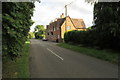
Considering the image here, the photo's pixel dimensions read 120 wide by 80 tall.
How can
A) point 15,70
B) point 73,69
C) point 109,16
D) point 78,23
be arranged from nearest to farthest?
point 15,70
point 73,69
point 109,16
point 78,23

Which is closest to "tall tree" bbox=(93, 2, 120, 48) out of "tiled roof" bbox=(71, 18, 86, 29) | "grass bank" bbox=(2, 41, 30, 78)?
"grass bank" bbox=(2, 41, 30, 78)

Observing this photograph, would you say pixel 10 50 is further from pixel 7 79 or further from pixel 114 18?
pixel 114 18

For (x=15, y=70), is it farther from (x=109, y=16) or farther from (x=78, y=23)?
(x=78, y=23)

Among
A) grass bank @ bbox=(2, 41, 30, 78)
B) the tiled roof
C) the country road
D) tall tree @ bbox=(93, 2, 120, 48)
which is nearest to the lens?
grass bank @ bbox=(2, 41, 30, 78)

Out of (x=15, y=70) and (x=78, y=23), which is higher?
(x=78, y=23)

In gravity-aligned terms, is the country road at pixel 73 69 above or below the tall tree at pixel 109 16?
below

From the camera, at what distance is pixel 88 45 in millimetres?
18922

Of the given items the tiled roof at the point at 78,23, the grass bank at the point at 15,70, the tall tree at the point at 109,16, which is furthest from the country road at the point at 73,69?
the tiled roof at the point at 78,23

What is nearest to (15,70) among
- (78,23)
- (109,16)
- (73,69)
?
(73,69)

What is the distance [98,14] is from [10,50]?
8992 millimetres

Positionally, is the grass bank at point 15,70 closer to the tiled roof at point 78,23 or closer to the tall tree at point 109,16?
the tall tree at point 109,16

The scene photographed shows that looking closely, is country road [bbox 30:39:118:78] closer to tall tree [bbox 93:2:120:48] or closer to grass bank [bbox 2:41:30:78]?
grass bank [bbox 2:41:30:78]

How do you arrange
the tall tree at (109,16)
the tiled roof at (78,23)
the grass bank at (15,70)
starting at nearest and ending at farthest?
the grass bank at (15,70)
the tall tree at (109,16)
the tiled roof at (78,23)

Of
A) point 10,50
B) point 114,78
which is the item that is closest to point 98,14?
point 114,78
